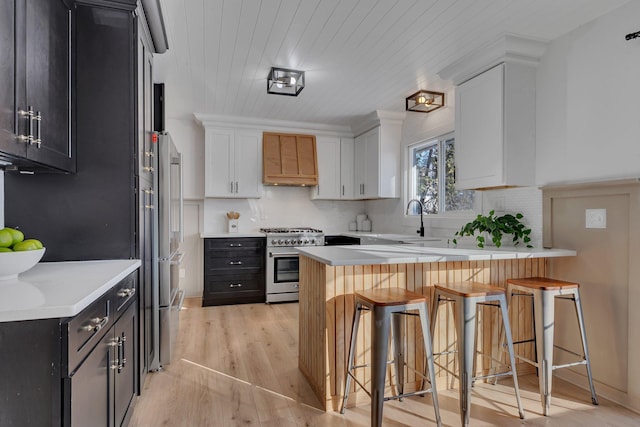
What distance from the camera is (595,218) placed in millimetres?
2334

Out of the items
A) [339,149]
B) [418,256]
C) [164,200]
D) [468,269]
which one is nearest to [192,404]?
[164,200]

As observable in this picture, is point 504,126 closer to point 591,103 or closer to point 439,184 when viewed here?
point 591,103

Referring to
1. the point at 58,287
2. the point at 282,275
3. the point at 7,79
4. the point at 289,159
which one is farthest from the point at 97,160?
the point at 289,159

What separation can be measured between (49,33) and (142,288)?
141cm

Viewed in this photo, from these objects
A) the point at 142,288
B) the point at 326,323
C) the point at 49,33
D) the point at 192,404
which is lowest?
the point at 192,404

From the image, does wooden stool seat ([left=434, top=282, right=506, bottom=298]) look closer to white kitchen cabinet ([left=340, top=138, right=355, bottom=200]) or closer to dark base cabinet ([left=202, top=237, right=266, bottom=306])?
dark base cabinet ([left=202, top=237, right=266, bottom=306])

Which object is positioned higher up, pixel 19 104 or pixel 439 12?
pixel 439 12

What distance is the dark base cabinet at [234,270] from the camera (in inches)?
174

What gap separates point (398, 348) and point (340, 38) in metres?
2.15

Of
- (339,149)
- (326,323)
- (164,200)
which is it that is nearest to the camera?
(326,323)

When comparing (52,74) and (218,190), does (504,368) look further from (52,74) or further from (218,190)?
(218,190)

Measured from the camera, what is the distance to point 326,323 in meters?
2.12

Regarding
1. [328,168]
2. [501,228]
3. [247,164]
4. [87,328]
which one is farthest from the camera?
[328,168]

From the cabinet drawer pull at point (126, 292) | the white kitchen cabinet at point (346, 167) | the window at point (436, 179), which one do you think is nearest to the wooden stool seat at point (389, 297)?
the cabinet drawer pull at point (126, 292)
